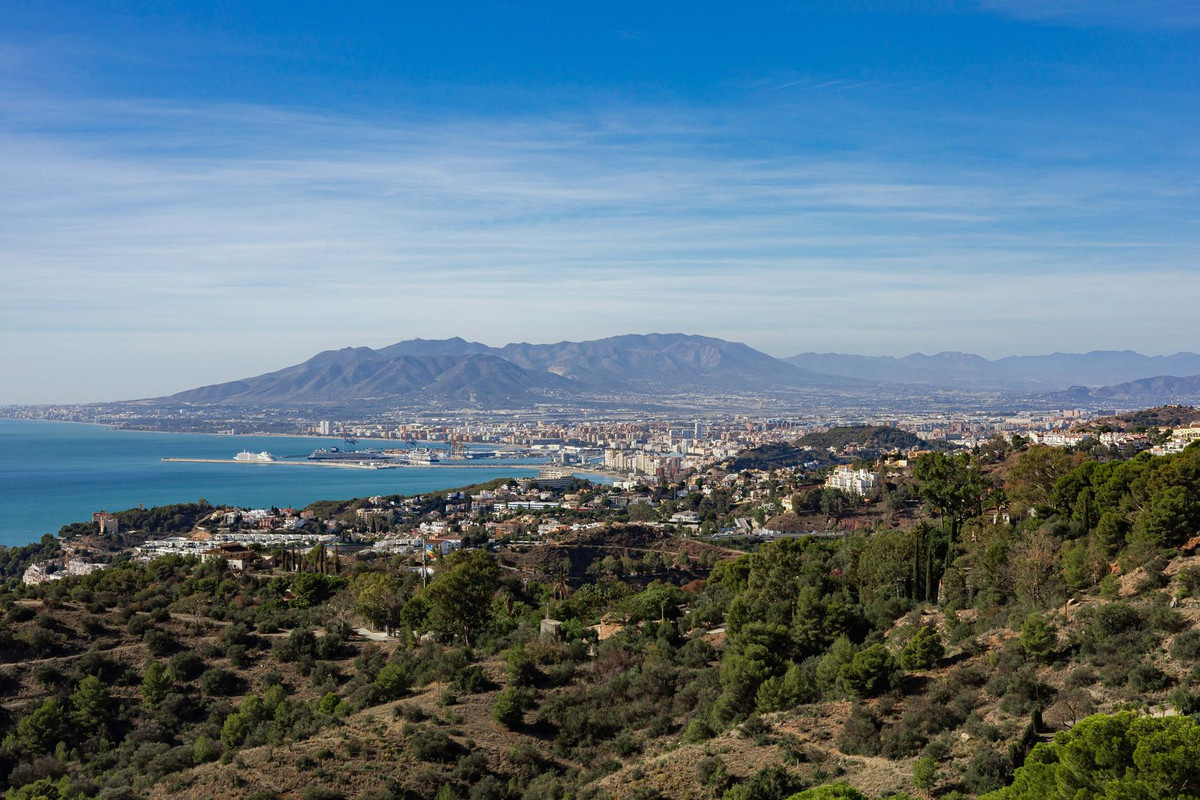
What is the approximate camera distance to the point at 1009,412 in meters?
148

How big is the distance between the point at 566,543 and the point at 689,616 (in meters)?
15.2

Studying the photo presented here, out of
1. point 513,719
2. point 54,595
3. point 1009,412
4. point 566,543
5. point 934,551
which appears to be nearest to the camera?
point 513,719

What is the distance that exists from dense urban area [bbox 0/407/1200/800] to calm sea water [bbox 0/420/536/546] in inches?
1513

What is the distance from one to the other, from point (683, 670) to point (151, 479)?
7547 cm

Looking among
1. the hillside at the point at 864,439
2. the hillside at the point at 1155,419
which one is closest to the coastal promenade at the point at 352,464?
the hillside at the point at 864,439

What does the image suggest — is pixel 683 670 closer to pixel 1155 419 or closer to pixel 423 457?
pixel 1155 419

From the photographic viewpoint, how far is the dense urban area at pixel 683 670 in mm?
10133

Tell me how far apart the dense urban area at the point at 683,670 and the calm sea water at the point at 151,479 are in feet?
126

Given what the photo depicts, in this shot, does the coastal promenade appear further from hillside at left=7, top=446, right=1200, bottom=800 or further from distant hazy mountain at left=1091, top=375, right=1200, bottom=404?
distant hazy mountain at left=1091, top=375, right=1200, bottom=404

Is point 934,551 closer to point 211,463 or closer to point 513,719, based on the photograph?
point 513,719

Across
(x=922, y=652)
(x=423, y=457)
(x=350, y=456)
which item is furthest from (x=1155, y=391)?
(x=922, y=652)

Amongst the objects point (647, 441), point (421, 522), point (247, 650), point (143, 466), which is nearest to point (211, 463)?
point (143, 466)

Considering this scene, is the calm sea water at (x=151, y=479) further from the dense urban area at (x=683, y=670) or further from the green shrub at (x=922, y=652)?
the green shrub at (x=922, y=652)

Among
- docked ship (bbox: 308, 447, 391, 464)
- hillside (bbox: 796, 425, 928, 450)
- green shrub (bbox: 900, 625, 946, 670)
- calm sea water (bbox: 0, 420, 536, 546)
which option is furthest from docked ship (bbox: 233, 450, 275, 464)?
green shrub (bbox: 900, 625, 946, 670)
